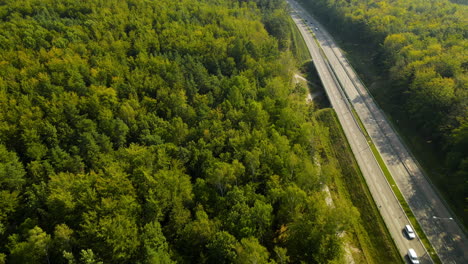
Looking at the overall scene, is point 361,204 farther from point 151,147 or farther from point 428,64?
point 428,64

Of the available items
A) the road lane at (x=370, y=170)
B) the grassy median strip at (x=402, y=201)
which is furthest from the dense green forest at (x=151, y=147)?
the grassy median strip at (x=402, y=201)

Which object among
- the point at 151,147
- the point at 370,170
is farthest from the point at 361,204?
the point at 151,147

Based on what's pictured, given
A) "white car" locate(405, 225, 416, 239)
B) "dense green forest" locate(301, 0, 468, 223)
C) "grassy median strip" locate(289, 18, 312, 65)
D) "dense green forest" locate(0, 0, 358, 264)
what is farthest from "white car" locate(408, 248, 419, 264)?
"grassy median strip" locate(289, 18, 312, 65)

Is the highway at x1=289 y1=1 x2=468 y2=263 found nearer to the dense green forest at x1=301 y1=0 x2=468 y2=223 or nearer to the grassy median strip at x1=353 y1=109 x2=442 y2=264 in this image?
the grassy median strip at x1=353 y1=109 x2=442 y2=264

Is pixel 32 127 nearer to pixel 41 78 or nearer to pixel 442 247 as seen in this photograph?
pixel 41 78

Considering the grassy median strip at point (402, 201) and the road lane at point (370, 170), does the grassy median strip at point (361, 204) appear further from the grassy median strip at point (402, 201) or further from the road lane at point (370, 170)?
the grassy median strip at point (402, 201)

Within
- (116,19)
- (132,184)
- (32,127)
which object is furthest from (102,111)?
(116,19)
